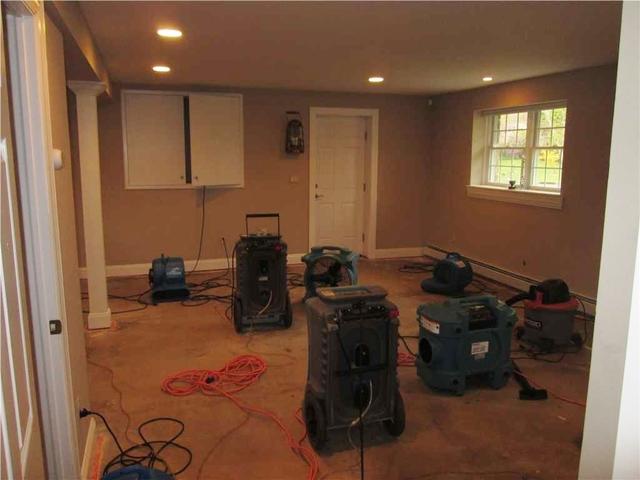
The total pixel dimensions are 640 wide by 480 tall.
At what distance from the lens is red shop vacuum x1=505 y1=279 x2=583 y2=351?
4.11 meters

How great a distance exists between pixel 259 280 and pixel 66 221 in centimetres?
228

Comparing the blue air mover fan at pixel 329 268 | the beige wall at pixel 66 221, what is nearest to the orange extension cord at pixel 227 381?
the beige wall at pixel 66 221

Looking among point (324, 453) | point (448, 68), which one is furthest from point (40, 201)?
point (448, 68)

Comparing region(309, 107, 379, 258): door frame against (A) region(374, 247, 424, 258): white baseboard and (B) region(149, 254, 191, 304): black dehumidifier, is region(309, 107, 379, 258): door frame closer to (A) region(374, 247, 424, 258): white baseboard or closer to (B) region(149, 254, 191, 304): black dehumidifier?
(A) region(374, 247, 424, 258): white baseboard

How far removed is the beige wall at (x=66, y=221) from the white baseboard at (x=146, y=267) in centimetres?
400

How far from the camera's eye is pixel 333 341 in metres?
2.66

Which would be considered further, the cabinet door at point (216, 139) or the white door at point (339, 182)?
the white door at point (339, 182)

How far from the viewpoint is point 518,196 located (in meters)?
5.90

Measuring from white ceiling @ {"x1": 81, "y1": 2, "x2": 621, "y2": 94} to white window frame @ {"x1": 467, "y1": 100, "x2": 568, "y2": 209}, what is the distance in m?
0.56

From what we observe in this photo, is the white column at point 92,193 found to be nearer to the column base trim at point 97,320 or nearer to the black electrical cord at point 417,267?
the column base trim at point 97,320

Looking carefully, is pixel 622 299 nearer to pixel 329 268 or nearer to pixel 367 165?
pixel 329 268

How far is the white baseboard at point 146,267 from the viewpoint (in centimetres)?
652

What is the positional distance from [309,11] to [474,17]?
102 cm


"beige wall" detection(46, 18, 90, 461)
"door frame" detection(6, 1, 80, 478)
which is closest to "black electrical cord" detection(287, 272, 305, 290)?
"beige wall" detection(46, 18, 90, 461)
